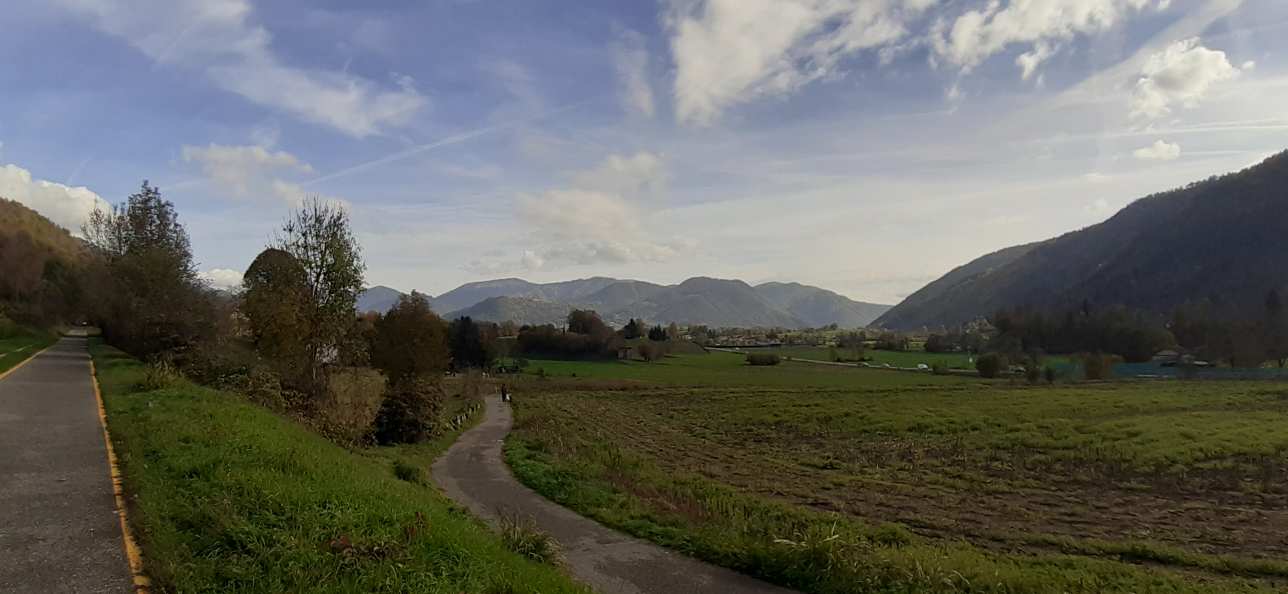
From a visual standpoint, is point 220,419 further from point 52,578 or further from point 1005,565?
point 1005,565

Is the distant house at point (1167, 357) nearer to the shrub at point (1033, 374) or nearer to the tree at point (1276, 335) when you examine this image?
the tree at point (1276, 335)

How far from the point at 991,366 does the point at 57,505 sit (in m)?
100

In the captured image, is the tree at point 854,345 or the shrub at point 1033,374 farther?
the tree at point 854,345

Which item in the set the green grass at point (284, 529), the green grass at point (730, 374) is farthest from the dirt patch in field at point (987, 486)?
the green grass at point (730, 374)

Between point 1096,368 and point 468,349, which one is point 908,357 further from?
point 468,349

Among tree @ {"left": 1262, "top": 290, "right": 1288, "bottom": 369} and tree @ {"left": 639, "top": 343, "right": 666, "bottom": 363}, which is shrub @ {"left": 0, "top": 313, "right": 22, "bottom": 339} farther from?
tree @ {"left": 1262, "top": 290, "right": 1288, "bottom": 369}

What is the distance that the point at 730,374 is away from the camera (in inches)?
3750

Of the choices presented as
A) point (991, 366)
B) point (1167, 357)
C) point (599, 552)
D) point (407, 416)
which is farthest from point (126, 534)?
point (1167, 357)

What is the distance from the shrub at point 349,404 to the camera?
23188 mm

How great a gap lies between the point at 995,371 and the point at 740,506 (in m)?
86.9

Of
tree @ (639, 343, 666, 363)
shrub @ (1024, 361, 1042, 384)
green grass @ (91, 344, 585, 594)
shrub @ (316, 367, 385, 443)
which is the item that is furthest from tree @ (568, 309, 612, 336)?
green grass @ (91, 344, 585, 594)

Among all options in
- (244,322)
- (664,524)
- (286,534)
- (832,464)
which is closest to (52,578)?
(286,534)

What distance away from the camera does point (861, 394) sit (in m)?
67.8

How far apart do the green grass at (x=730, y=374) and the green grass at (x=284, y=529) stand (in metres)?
70.8
